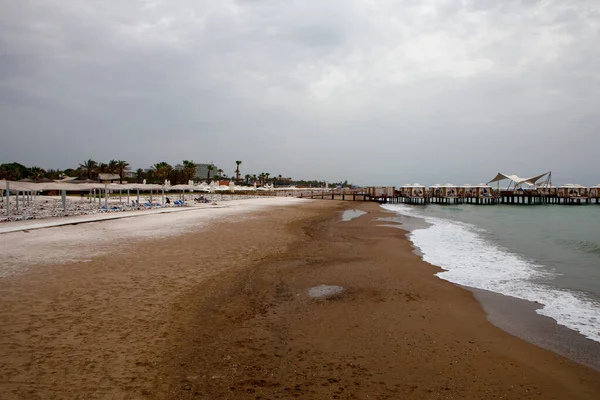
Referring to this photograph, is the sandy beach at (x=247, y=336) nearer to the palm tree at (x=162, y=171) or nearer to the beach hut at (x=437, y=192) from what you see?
the beach hut at (x=437, y=192)

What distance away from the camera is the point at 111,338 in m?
4.42

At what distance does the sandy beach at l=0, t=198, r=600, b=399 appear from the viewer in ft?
11.6

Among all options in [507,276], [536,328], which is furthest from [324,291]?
[507,276]

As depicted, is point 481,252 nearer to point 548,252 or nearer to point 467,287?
point 548,252

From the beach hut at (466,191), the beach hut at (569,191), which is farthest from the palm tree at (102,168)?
the beach hut at (569,191)

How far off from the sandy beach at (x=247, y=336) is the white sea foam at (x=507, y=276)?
1.38 meters

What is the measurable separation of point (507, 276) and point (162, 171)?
7997 centimetres

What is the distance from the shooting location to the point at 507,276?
930 centimetres

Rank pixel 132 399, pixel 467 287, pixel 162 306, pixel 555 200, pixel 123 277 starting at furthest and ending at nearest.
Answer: pixel 555 200 → pixel 467 287 → pixel 123 277 → pixel 162 306 → pixel 132 399

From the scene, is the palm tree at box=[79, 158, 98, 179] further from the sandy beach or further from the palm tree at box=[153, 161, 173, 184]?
the sandy beach

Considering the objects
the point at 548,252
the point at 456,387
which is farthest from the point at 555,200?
the point at 456,387

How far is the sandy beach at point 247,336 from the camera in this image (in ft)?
11.6

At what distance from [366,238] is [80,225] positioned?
14.0 meters

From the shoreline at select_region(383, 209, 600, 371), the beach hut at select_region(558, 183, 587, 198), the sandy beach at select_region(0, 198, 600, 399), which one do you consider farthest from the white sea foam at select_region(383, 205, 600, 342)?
the beach hut at select_region(558, 183, 587, 198)
